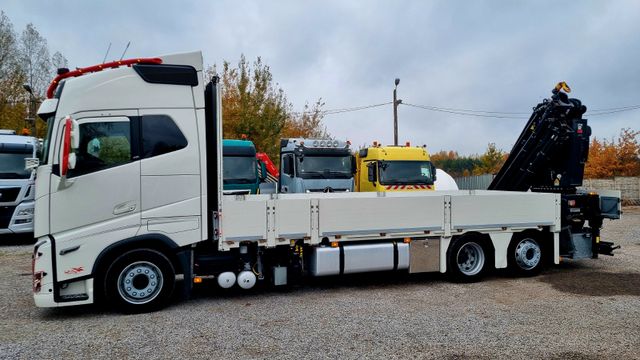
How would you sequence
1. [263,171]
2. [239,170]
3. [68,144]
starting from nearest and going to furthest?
1. [68,144]
2. [239,170]
3. [263,171]

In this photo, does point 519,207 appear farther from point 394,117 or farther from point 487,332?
point 394,117

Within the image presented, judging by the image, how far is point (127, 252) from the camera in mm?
6422

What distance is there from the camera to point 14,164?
1396 cm

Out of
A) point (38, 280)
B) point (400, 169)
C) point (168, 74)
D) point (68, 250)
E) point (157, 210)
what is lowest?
point (38, 280)

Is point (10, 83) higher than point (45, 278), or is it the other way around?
point (10, 83)

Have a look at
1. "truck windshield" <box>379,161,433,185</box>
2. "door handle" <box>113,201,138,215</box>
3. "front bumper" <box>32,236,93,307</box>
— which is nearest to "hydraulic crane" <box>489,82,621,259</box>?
"truck windshield" <box>379,161,433,185</box>

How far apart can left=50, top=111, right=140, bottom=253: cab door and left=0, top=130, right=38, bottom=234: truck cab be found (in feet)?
29.6

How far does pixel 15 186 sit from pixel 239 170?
21.8ft

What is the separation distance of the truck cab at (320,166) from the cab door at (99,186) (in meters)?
6.32

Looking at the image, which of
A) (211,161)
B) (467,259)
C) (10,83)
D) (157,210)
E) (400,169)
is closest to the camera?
(157,210)

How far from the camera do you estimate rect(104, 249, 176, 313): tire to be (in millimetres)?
6387

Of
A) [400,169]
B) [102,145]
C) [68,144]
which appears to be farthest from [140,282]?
[400,169]

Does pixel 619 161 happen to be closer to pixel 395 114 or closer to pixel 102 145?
pixel 395 114

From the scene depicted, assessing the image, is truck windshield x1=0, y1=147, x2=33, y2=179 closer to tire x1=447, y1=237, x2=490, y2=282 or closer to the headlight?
the headlight
